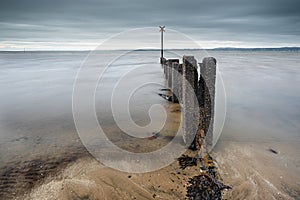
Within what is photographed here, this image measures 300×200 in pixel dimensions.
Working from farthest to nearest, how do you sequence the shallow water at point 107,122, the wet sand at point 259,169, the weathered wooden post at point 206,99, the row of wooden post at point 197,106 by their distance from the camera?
the shallow water at point 107,122 → the row of wooden post at point 197,106 → the weathered wooden post at point 206,99 → the wet sand at point 259,169

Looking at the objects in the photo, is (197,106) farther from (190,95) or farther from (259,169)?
(259,169)

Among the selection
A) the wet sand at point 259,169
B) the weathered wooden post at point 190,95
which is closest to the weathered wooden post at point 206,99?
the weathered wooden post at point 190,95

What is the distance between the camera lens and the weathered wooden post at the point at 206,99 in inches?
237

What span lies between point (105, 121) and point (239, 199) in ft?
18.6

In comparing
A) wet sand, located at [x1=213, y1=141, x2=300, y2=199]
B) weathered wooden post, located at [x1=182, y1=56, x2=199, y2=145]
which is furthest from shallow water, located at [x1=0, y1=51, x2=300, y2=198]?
weathered wooden post, located at [x1=182, y1=56, x2=199, y2=145]

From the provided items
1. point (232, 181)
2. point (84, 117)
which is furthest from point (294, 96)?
point (84, 117)

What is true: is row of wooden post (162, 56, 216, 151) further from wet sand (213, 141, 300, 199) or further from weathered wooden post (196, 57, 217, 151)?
wet sand (213, 141, 300, 199)

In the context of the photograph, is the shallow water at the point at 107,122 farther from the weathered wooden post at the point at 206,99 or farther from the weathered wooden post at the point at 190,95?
the weathered wooden post at the point at 190,95


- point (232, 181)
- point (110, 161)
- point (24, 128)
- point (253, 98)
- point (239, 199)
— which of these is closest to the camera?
point (239, 199)

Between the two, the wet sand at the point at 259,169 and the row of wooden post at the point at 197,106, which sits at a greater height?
the row of wooden post at the point at 197,106

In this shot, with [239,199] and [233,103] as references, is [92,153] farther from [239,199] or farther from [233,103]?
[233,103]

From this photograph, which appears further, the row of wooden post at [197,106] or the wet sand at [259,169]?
the row of wooden post at [197,106]

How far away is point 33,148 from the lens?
6.76m

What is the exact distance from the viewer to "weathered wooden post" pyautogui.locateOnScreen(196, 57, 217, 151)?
6.02 m
